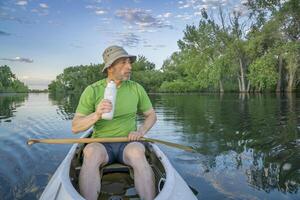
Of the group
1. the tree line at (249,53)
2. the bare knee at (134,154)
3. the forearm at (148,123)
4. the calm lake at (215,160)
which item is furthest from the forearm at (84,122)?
the tree line at (249,53)

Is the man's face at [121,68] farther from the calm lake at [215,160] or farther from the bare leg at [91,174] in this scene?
the calm lake at [215,160]

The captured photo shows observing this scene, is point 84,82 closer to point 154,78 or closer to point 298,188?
point 154,78

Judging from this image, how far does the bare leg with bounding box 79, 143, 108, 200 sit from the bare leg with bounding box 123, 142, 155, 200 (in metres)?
0.32

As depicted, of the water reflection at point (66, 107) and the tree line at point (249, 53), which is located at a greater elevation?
the tree line at point (249, 53)

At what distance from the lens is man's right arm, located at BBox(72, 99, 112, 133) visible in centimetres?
348

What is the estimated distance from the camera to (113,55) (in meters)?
4.00

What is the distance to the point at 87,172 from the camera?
358cm

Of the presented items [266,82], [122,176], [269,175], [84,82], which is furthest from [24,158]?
[84,82]

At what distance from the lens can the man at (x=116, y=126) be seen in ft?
11.8

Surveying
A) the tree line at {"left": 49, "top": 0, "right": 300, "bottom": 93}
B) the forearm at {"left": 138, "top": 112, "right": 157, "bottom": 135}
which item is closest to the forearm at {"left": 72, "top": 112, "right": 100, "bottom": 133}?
the forearm at {"left": 138, "top": 112, "right": 157, "bottom": 135}

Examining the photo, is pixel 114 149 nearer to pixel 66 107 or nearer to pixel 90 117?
pixel 90 117

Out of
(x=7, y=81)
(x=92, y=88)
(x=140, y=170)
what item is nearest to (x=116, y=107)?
(x=92, y=88)

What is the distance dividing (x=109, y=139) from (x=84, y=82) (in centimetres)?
8598

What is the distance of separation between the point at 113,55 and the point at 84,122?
85 cm
